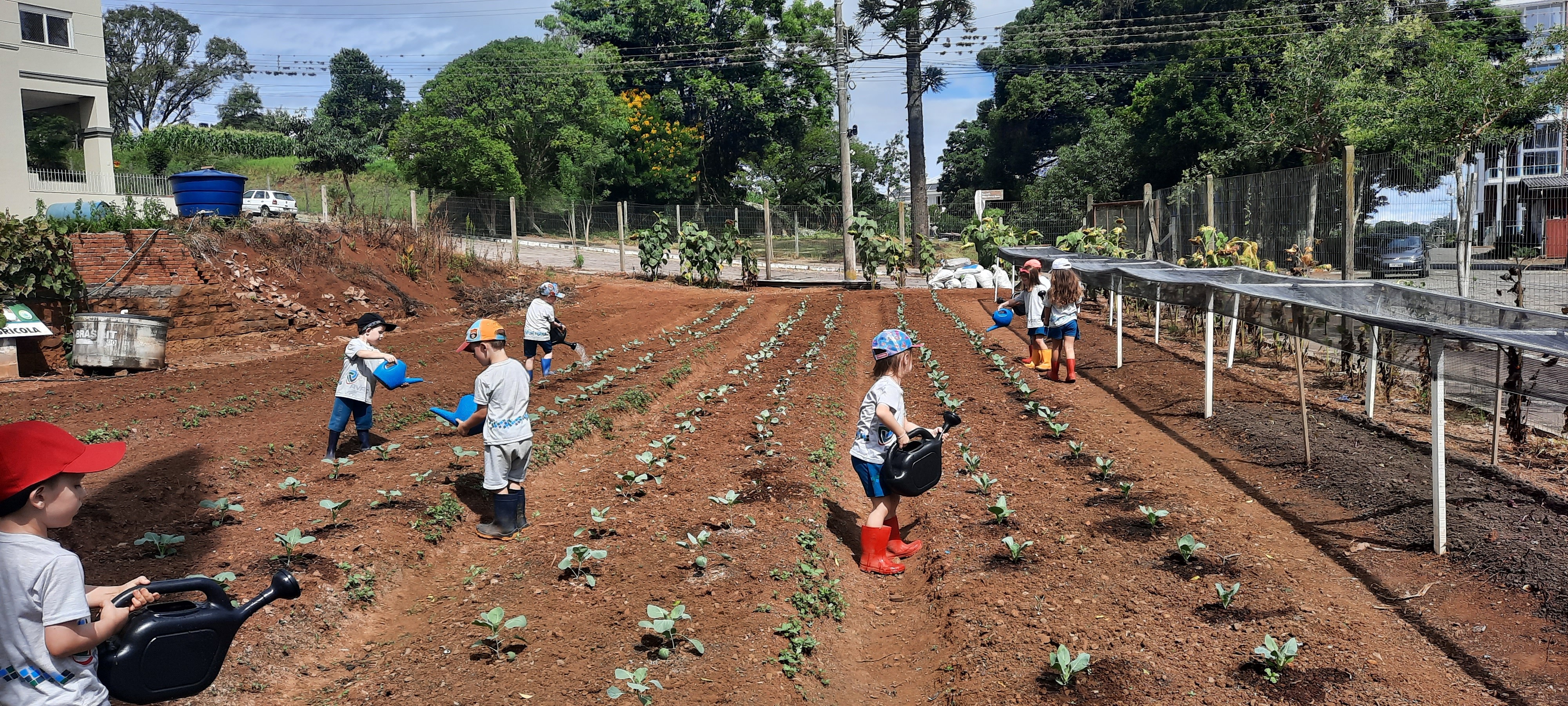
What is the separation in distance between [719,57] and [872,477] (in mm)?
44864

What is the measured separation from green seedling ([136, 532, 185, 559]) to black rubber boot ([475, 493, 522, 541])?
5.98 feet

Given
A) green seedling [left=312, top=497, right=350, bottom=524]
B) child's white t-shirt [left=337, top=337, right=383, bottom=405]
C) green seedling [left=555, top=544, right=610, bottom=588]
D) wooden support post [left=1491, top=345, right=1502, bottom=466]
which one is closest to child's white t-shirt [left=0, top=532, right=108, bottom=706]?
green seedling [left=555, top=544, right=610, bottom=588]

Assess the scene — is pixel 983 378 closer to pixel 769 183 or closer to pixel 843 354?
pixel 843 354

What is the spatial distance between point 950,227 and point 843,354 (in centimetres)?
3706

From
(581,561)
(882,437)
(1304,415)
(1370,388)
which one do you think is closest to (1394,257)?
(1370,388)

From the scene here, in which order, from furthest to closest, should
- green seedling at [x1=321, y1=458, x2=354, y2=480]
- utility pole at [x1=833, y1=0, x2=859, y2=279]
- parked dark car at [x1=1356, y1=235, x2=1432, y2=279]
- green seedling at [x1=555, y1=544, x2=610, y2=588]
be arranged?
utility pole at [x1=833, y1=0, x2=859, y2=279], parked dark car at [x1=1356, y1=235, x2=1432, y2=279], green seedling at [x1=321, y1=458, x2=354, y2=480], green seedling at [x1=555, y1=544, x2=610, y2=588]

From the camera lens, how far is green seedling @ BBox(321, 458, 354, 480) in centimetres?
797

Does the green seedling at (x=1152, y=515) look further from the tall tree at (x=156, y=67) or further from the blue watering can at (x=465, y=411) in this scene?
the tall tree at (x=156, y=67)

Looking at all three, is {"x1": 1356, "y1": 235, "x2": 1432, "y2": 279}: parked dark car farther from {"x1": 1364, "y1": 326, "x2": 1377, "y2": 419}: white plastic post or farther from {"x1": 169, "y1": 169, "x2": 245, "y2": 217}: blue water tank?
{"x1": 169, "y1": 169, "x2": 245, "y2": 217}: blue water tank

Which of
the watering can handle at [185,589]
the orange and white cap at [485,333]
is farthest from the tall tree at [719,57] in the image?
the watering can handle at [185,589]

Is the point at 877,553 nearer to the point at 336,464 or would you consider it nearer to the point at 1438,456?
the point at 1438,456

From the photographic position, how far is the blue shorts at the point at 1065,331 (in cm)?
1187

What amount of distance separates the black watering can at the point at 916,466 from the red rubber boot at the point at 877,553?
39 cm

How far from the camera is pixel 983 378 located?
12352mm
